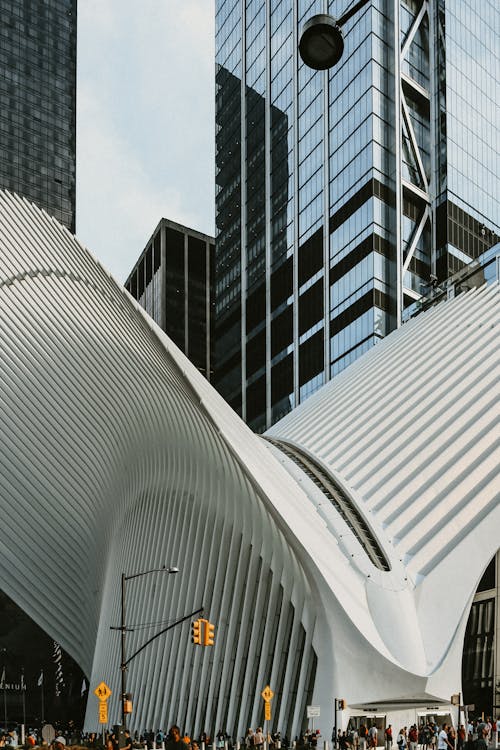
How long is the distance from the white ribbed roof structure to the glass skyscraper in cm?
2709

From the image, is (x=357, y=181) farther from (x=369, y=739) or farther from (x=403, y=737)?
(x=403, y=737)

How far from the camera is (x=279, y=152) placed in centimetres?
10369

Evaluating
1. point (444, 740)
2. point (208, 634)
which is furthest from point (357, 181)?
point (208, 634)

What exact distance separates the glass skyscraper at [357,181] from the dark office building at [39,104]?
57950 mm

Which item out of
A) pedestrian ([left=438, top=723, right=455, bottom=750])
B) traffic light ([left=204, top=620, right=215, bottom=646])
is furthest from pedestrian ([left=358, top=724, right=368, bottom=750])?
traffic light ([left=204, top=620, right=215, bottom=646])

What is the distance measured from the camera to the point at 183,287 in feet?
560

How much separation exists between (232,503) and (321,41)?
102 feet

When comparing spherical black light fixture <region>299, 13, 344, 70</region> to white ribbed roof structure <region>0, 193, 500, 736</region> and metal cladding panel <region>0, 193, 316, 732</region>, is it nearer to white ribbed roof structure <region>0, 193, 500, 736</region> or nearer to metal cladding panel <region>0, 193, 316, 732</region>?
white ribbed roof structure <region>0, 193, 500, 736</region>

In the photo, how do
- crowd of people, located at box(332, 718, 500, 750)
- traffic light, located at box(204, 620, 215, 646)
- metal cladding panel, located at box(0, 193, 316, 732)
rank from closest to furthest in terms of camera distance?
traffic light, located at box(204, 620, 215, 646)
crowd of people, located at box(332, 718, 500, 750)
metal cladding panel, located at box(0, 193, 316, 732)

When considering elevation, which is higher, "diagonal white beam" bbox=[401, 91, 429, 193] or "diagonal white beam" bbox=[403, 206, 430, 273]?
"diagonal white beam" bbox=[401, 91, 429, 193]

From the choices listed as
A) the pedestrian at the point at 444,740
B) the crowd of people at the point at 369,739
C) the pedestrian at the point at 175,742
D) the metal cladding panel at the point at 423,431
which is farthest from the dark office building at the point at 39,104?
the pedestrian at the point at 175,742

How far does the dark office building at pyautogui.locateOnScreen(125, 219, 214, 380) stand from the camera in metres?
168

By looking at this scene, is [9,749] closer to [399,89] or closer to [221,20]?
[399,89]

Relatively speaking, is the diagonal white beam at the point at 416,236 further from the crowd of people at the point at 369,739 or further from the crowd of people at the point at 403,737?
the crowd of people at the point at 403,737
